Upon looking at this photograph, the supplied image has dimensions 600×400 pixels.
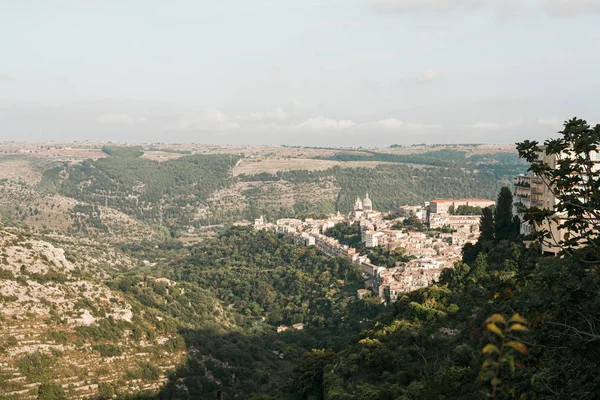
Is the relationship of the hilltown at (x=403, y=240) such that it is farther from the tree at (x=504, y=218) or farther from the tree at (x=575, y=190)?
the tree at (x=575, y=190)

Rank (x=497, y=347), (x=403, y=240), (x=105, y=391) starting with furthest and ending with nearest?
(x=403, y=240), (x=105, y=391), (x=497, y=347)

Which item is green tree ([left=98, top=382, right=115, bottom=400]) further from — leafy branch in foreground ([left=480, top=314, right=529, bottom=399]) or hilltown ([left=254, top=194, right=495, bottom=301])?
leafy branch in foreground ([left=480, top=314, right=529, bottom=399])

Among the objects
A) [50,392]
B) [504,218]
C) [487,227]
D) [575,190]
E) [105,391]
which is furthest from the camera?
[487,227]

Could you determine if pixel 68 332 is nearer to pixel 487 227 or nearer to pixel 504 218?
pixel 487 227

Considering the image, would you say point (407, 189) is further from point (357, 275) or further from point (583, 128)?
point (583, 128)

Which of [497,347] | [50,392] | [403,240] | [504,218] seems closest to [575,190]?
[497,347]

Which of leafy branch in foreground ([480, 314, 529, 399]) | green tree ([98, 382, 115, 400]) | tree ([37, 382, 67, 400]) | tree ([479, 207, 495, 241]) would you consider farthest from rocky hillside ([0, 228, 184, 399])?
leafy branch in foreground ([480, 314, 529, 399])

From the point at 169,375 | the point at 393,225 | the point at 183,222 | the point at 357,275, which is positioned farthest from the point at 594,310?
the point at 183,222
